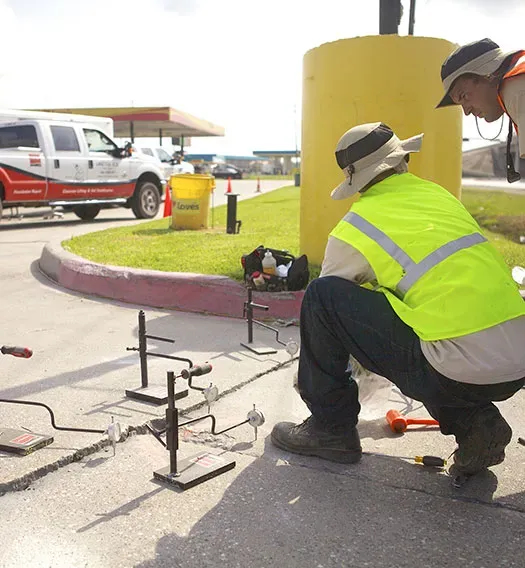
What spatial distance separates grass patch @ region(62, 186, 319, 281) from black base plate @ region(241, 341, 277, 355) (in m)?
1.20

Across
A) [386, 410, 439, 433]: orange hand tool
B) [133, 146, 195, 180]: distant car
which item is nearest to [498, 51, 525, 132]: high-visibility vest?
[386, 410, 439, 433]: orange hand tool

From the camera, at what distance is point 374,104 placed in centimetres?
598

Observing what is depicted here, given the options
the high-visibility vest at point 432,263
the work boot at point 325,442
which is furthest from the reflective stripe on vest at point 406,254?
the work boot at point 325,442

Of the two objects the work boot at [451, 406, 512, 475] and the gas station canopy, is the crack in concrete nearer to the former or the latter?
the work boot at [451, 406, 512, 475]

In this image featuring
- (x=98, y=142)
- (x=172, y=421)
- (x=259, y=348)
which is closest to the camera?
(x=172, y=421)

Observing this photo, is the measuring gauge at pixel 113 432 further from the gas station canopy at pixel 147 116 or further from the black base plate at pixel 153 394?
the gas station canopy at pixel 147 116

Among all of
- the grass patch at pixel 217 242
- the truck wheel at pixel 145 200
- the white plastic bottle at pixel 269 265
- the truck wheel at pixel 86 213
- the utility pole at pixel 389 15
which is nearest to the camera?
the white plastic bottle at pixel 269 265

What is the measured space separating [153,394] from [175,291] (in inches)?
95.5

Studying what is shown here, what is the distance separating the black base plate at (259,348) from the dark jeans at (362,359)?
1729mm

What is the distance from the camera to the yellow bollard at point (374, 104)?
5.94 metres

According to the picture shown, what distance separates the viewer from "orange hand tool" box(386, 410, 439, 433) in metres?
3.33

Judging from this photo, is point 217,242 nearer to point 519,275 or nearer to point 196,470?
point 519,275

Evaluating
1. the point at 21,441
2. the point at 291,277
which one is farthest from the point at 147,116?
the point at 21,441

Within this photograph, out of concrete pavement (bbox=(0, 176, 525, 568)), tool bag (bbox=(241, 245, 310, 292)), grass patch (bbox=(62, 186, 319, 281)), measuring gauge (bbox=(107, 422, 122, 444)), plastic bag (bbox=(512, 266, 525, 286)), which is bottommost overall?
concrete pavement (bbox=(0, 176, 525, 568))
